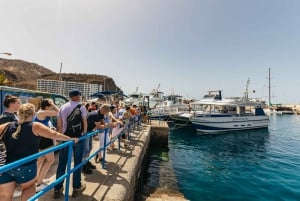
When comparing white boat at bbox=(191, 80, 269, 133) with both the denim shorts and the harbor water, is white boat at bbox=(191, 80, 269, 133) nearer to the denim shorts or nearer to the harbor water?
the harbor water

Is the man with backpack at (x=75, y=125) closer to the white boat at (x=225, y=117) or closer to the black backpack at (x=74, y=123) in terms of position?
the black backpack at (x=74, y=123)

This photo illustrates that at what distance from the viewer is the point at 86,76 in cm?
12912

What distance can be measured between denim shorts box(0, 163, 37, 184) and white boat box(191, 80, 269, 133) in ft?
72.1

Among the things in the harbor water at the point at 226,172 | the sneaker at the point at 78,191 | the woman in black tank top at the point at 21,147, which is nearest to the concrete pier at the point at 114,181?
the sneaker at the point at 78,191

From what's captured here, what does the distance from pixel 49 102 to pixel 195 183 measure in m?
7.54

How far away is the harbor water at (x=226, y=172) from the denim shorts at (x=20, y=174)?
639cm

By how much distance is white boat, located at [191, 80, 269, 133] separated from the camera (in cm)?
2374

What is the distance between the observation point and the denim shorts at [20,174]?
2.37 m

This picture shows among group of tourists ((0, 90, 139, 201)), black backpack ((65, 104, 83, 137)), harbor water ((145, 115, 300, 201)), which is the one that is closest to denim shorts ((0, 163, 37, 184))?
group of tourists ((0, 90, 139, 201))

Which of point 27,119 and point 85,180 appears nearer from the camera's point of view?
point 27,119

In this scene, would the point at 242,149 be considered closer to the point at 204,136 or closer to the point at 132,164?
the point at 204,136

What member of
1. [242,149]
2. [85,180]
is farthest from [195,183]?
[242,149]

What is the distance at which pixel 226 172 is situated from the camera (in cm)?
1112

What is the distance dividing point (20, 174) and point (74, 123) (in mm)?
1474
